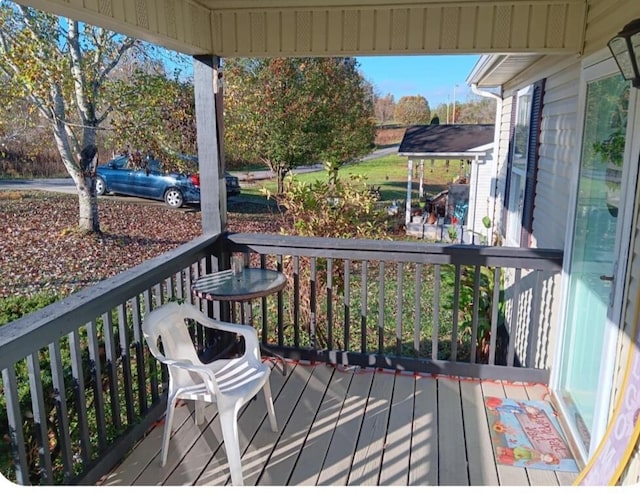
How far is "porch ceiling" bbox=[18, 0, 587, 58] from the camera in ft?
9.54

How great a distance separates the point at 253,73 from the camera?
11.4m

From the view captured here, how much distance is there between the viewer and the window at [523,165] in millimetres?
4695

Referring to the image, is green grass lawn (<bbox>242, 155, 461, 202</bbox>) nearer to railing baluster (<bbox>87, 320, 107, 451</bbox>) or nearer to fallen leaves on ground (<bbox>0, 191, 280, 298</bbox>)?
fallen leaves on ground (<bbox>0, 191, 280, 298</bbox>)

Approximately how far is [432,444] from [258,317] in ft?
13.3

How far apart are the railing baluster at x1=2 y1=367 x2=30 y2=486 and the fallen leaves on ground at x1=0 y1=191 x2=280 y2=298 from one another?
622 cm

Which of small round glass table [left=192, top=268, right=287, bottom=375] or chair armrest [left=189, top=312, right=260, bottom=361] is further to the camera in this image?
small round glass table [left=192, top=268, right=287, bottom=375]

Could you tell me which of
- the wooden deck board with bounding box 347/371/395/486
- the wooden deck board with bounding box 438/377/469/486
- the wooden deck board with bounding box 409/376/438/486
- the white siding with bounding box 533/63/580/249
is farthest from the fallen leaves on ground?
the white siding with bounding box 533/63/580/249

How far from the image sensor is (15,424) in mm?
1800

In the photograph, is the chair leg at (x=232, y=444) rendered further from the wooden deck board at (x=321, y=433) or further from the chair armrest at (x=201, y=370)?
the wooden deck board at (x=321, y=433)

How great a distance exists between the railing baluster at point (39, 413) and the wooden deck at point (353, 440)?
18.1 inches

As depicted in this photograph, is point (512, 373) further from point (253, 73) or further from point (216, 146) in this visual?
point (253, 73)

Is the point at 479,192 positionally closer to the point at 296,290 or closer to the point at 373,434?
the point at 296,290

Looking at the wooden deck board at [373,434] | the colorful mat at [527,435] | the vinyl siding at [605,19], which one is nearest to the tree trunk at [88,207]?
the wooden deck board at [373,434]

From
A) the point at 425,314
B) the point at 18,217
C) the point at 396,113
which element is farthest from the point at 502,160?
the point at 396,113
